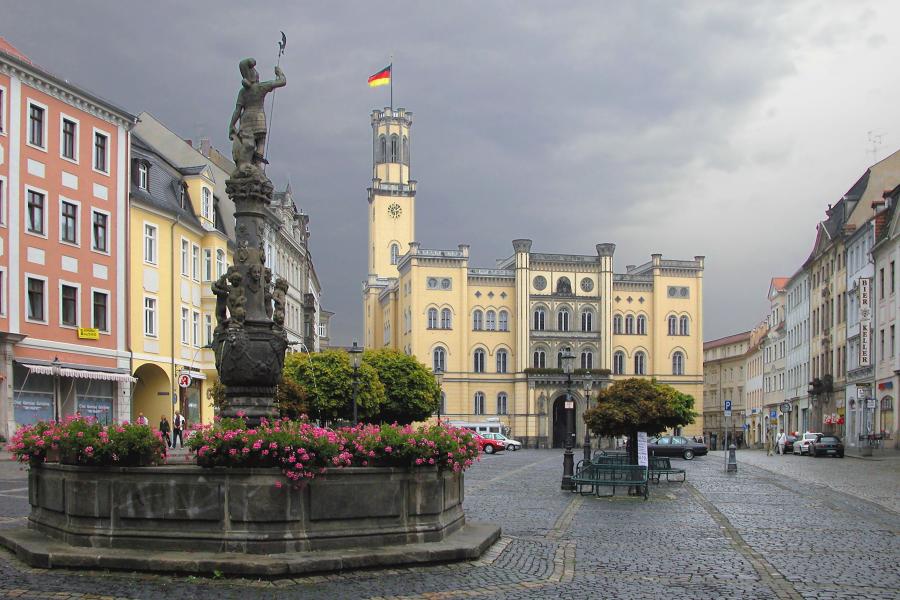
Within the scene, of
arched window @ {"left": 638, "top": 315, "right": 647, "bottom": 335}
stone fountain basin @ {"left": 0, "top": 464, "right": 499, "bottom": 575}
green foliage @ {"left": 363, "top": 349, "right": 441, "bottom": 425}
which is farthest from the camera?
arched window @ {"left": 638, "top": 315, "right": 647, "bottom": 335}

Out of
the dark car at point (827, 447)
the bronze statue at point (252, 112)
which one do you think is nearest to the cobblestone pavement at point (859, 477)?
the dark car at point (827, 447)

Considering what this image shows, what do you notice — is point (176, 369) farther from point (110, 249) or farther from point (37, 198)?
point (37, 198)

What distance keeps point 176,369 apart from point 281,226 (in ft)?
55.3

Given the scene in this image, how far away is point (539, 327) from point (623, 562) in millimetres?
85756

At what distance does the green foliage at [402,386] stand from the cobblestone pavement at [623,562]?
40439mm

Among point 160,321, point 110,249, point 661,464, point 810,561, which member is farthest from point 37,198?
point 810,561

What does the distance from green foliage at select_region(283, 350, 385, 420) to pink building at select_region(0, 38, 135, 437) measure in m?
9.70

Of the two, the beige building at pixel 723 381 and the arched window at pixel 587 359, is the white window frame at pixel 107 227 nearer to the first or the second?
the arched window at pixel 587 359

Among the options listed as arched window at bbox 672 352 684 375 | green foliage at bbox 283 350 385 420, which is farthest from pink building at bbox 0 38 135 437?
arched window at bbox 672 352 684 375

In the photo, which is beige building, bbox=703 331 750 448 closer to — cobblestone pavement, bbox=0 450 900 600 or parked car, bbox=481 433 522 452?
parked car, bbox=481 433 522 452

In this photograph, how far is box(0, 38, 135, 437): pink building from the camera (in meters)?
34.8

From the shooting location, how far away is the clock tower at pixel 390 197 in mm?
118312

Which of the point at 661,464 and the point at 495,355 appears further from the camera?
the point at 495,355

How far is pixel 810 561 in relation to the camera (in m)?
13.1
